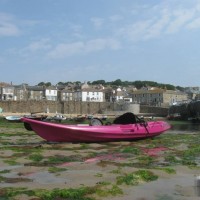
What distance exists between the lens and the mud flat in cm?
896

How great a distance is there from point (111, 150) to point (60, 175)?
7068 millimetres

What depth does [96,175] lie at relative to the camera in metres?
11.1

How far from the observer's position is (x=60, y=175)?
11070 mm

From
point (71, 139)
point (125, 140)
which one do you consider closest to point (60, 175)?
point (71, 139)

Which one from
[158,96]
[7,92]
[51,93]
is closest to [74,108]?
[7,92]

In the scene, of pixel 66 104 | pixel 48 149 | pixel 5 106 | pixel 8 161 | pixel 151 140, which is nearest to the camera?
pixel 8 161

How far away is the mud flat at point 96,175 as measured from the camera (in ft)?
29.4

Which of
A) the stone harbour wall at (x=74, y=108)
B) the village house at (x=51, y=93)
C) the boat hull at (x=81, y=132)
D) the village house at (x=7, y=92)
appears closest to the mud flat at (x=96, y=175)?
the boat hull at (x=81, y=132)

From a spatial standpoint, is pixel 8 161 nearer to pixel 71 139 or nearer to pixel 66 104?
pixel 71 139

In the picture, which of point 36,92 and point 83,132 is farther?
point 36,92

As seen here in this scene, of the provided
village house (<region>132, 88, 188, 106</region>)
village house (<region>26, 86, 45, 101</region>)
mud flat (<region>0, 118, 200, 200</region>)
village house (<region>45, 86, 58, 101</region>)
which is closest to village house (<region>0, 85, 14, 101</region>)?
village house (<region>26, 86, 45, 101</region>)

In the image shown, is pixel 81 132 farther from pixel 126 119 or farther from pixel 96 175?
pixel 96 175

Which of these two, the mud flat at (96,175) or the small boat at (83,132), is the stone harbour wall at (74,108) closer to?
the small boat at (83,132)

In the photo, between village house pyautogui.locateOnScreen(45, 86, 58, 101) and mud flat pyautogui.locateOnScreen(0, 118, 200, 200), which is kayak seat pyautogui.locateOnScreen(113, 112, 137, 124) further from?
village house pyautogui.locateOnScreen(45, 86, 58, 101)
